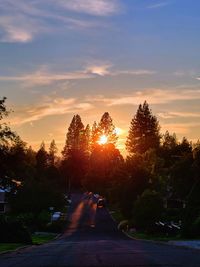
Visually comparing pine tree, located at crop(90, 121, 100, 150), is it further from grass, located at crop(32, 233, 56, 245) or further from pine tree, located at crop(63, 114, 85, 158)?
grass, located at crop(32, 233, 56, 245)

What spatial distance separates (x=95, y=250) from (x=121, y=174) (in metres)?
61.5

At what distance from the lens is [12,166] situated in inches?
1476

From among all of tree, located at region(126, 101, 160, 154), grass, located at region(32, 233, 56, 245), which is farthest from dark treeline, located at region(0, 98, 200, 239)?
grass, located at region(32, 233, 56, 245)

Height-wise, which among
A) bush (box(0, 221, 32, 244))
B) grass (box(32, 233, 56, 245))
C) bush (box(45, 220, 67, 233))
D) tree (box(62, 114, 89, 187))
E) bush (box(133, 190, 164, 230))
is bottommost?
grass (box(32, 233, 56, 245))

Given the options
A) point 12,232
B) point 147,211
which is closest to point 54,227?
point 147,211

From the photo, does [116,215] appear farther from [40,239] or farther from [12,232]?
[12,232]

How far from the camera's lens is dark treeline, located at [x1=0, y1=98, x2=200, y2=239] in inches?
1885

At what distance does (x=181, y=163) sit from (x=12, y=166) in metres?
49.8

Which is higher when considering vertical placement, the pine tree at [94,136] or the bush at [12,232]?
the pine tree at [94,136]

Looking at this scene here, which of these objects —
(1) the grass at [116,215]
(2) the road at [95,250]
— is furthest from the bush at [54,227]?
(1) the grass at [116,215]

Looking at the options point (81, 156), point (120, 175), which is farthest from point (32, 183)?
point (81, 156)

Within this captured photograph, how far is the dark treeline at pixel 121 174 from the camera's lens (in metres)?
47.9

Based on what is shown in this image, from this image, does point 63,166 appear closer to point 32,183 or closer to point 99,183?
point 99,183

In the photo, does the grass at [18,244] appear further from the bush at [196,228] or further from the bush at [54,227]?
the bush at [196,228]
